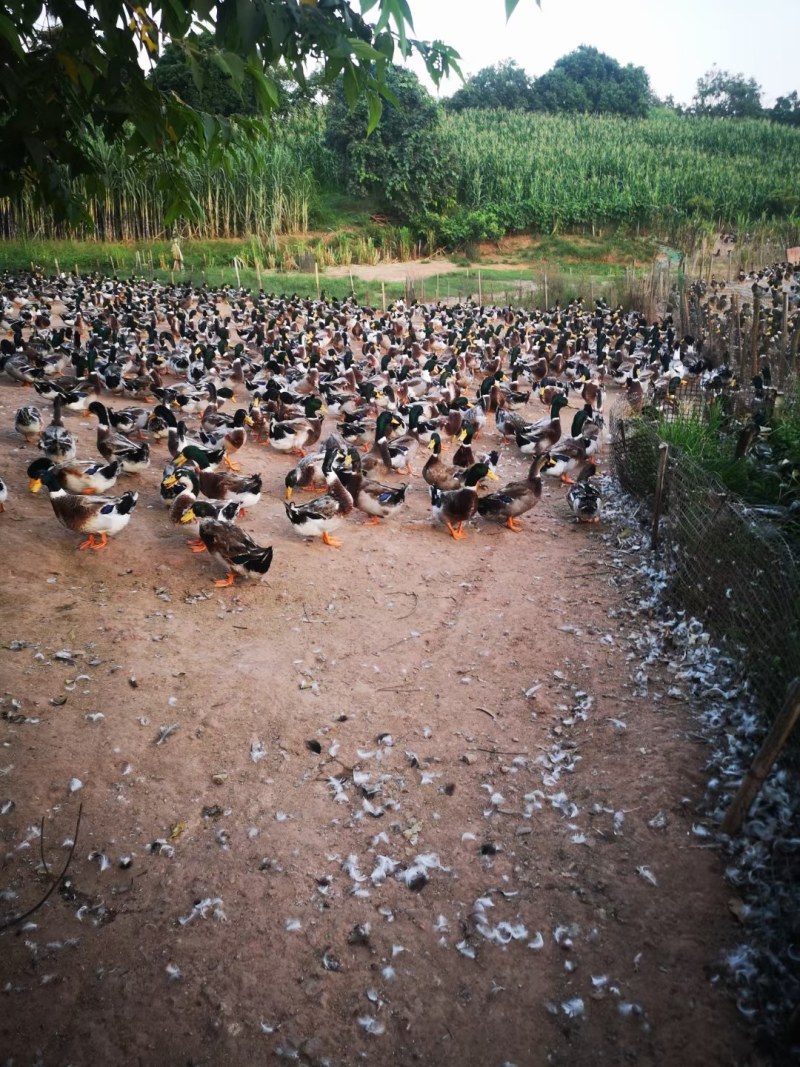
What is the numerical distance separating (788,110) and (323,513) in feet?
284

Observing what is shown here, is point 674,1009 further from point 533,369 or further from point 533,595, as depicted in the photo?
point 533,369

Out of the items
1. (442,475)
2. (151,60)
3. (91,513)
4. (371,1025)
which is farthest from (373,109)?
(442,475)

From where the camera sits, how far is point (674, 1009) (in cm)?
320

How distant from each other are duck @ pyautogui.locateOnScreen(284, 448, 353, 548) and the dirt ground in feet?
4.12

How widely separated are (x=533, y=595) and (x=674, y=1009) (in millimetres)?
4612

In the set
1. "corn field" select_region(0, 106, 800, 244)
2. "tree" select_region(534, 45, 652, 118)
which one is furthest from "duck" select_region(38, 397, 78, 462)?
"tree" select_region(534, 45, 652, 118)

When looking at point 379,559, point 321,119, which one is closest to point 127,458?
point 379,559

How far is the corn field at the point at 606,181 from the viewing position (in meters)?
41.3

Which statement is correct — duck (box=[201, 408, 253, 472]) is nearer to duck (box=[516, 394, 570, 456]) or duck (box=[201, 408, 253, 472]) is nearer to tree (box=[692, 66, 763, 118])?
duck (box=[516, 394, 570, 456])

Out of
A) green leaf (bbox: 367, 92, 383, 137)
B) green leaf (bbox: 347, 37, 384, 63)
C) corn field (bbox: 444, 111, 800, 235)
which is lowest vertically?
green leaf (bbox: 367, 92, 383, 137)

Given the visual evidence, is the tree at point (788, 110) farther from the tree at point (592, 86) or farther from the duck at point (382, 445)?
the duck at point (382, 445)

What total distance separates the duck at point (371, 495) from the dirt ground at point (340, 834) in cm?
219

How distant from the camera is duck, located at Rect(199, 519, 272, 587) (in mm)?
7051

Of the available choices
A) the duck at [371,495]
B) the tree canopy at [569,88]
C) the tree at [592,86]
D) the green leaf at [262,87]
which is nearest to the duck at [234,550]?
the duck at [371,495]
